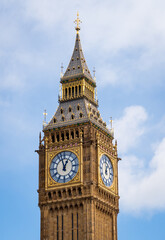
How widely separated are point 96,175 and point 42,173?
25.1 ft

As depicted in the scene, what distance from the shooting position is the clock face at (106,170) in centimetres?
11096

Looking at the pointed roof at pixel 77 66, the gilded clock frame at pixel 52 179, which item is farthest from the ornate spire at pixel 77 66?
the gilded clock frame at pixel 52 179

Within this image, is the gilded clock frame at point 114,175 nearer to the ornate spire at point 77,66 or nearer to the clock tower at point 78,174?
the clock tower at point 78,174

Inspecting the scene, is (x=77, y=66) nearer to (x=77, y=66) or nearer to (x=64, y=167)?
(x=77, y=66)

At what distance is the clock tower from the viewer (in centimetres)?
10731

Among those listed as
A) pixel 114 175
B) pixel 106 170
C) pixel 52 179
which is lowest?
pixel 52 179

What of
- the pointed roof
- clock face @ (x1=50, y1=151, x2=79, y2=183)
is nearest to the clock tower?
clock face @ (x1=50, y1=151, x2=79, y2=183)

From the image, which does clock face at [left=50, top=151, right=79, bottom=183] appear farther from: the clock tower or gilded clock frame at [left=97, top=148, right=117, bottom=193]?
gilded clock frame at [left=97, top=148, right=117, bottom=193]

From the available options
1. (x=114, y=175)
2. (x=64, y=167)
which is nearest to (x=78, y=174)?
(x=64, y=167)

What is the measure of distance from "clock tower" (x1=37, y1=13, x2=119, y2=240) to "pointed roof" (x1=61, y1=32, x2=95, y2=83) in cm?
108

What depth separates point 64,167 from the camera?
109938 millimetres

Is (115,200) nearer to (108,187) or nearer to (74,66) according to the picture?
(108,187)

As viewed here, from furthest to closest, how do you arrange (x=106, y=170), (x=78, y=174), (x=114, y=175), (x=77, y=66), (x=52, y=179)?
(x=77, y=66), (x=114, y=175), (x=106, y=170), (x=52, y=179), (x=78, y=174)

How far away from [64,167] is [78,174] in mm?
2484
